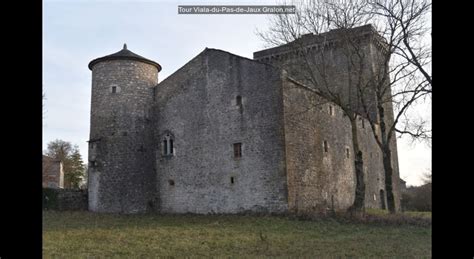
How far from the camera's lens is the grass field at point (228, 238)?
1015 centimetres

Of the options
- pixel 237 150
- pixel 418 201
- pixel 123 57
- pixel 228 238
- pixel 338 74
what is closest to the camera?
pixel 228 238

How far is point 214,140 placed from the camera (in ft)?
70.0

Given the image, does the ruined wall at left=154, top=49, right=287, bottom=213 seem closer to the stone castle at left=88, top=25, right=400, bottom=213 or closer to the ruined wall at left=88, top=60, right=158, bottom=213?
the stone castle at left=88, top=25, right=400, bottom=213

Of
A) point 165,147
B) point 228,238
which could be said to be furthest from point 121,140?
point 228,238

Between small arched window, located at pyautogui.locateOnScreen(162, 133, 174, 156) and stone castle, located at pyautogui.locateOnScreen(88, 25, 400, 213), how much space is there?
58 mm

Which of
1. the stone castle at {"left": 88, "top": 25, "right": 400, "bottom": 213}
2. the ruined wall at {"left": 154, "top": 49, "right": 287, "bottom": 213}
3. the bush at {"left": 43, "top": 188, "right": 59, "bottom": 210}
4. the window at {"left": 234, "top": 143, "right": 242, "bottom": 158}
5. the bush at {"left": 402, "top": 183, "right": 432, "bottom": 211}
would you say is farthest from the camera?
the bush at {"left": 402, "top": 183, "right": 432, "bottom": 211}

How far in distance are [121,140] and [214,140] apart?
5.36m

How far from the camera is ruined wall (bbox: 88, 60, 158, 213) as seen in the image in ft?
73.0

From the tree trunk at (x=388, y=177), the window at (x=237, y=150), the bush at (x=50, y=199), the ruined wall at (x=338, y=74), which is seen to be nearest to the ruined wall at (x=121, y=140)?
the bush at (x=50, y=199)

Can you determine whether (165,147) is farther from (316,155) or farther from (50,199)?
(316,155)

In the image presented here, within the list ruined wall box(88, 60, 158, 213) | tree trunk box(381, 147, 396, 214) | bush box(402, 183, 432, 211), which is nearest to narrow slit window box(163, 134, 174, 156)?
ruined wall box(88, 60, 158, 213)
